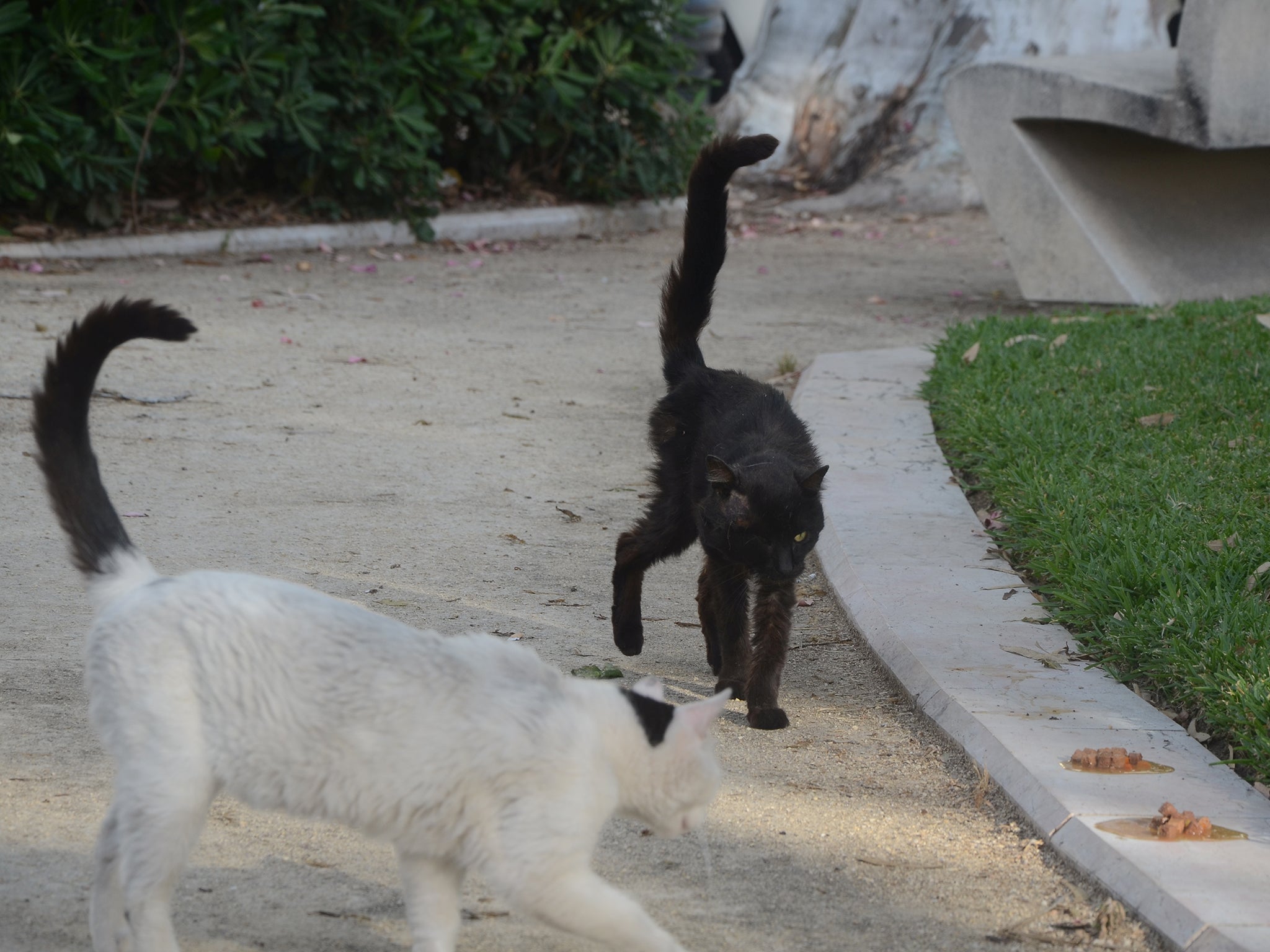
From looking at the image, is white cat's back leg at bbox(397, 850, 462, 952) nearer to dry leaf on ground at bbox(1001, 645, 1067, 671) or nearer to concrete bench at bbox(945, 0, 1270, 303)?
dry leaf on ground at bbox(1001, 645, 1067, 671)

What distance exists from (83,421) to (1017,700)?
221 centimetres

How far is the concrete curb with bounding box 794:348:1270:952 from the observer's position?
99.8 inches

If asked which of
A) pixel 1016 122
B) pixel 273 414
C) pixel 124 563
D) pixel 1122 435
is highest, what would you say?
pixel 1016 122

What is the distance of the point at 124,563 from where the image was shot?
2.46m

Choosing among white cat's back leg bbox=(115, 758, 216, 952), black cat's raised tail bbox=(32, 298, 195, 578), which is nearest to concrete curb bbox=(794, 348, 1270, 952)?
white cat's back leg bbox=(115, 758, 216, 952)

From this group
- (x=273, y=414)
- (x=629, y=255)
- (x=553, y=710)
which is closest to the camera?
(x=553, y=710)

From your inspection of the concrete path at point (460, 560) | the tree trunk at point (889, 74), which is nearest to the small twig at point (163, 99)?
the concrete path at point (460, 560)

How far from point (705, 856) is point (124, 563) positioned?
1.24 m

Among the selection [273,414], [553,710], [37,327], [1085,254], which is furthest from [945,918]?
[1085,254]

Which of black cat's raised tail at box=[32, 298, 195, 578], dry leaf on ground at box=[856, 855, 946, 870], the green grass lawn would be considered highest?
black cat's raised tail at box=[32, 298, 195, 578]

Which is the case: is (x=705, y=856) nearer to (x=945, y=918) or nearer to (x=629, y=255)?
(x=945, y=918)

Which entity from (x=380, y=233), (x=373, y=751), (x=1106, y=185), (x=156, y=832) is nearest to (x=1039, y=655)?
(x=373, y=751)

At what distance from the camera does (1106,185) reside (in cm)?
911

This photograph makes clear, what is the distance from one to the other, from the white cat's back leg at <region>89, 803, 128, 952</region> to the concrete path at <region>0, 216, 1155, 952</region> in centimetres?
12
